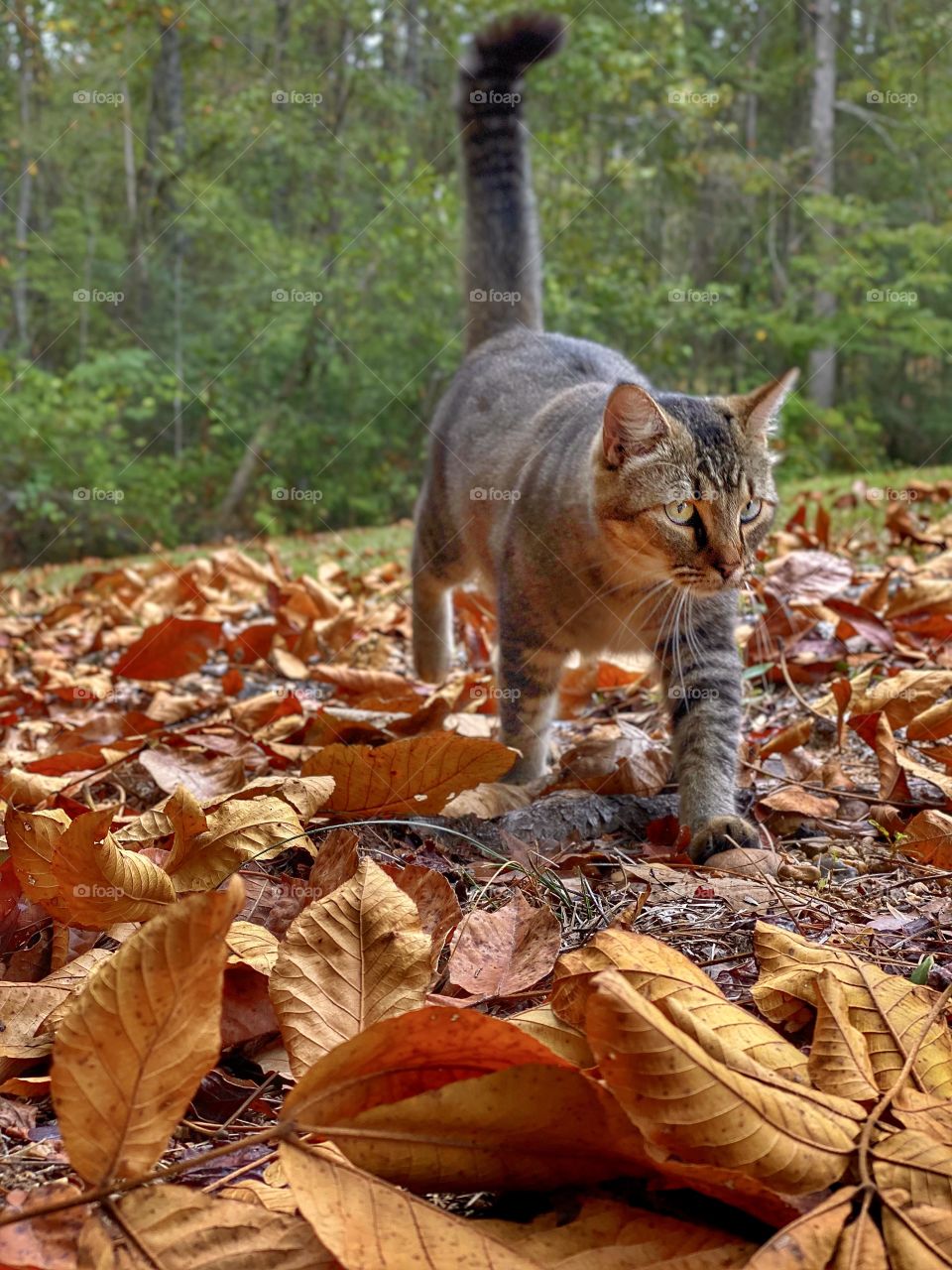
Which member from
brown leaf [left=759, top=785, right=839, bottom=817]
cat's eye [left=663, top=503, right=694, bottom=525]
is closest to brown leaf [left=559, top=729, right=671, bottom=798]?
brown leaf [left=759, top=785, right=839, bottom=817]

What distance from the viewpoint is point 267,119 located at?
14969mm

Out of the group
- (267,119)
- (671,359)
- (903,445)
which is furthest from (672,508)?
(903,445)

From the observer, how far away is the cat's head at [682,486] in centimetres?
256

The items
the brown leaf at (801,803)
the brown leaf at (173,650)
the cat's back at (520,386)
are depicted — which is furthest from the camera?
the cat's back at (520,386)

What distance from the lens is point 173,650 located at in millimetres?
3252

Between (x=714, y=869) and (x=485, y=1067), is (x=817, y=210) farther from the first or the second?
(x=485, y=1067)

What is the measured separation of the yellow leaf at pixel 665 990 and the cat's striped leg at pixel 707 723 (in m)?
0.82

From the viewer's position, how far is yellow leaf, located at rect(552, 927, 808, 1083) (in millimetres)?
1050

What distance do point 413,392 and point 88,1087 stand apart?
15.0 m

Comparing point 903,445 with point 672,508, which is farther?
point 903,445

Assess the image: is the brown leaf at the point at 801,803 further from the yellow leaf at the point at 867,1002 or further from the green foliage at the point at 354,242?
the green foliage at the point at 354,242

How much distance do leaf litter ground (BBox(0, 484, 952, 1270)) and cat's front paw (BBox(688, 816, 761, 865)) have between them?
0.15 ft

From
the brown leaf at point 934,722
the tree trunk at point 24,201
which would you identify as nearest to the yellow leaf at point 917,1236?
the brown leaf at point 934,722

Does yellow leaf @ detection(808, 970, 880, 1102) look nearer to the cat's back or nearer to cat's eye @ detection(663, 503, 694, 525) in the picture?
cat's eye @ detection(663, 503, 694, 525)
